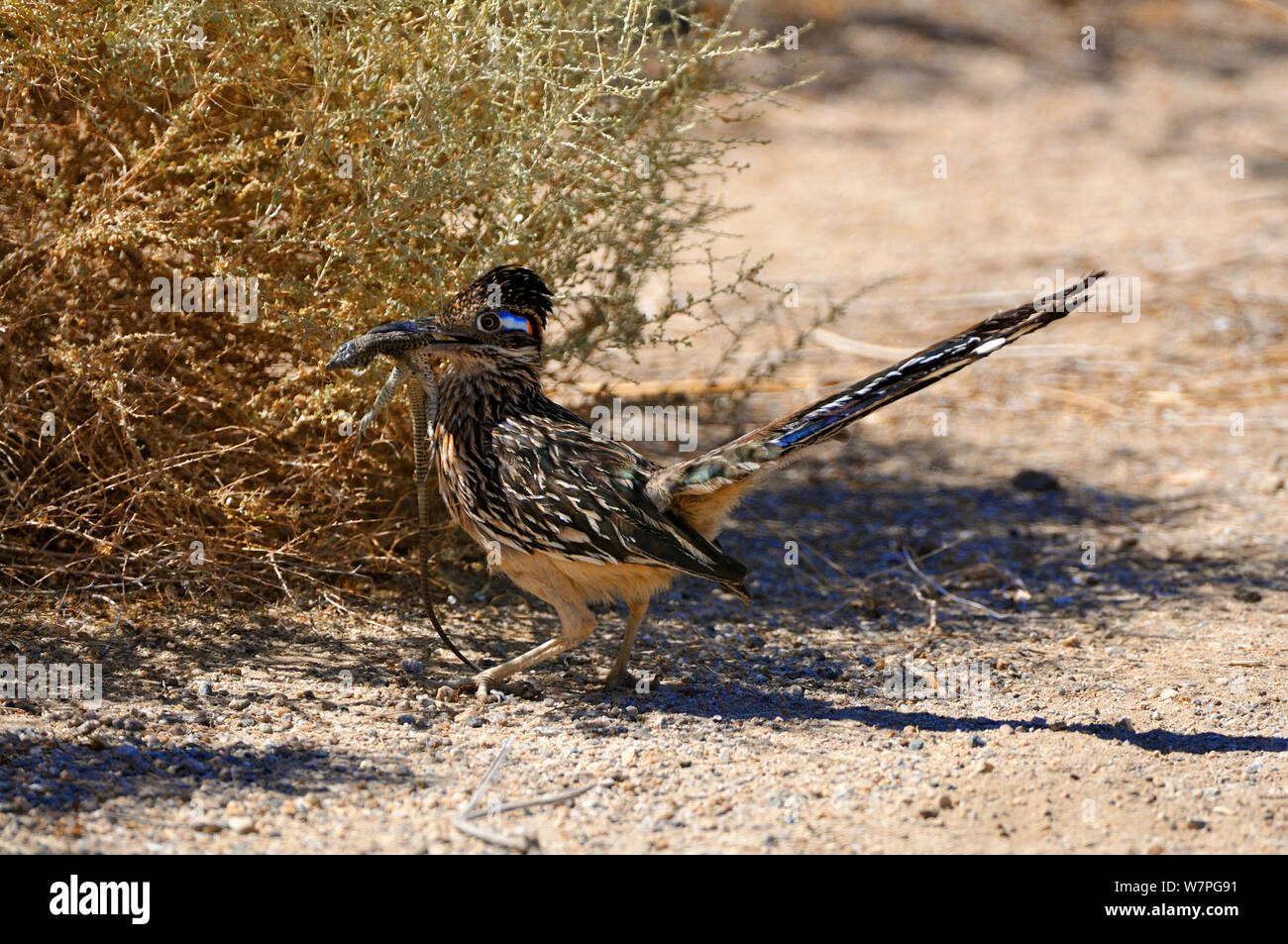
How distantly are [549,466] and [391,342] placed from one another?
0.68 m

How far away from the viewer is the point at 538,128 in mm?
4961

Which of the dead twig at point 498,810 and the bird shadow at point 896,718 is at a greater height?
the bird shadow at point 896,718

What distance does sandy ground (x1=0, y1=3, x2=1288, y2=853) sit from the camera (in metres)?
3.90

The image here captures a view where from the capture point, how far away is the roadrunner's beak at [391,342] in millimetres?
4465

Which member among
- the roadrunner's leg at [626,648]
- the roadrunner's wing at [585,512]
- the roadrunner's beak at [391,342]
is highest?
the roadrunner's beak at [391,342]

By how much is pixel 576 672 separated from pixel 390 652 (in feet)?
2.32

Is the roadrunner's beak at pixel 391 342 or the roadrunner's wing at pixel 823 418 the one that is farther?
the roadrunner's beak at pixel 391 342

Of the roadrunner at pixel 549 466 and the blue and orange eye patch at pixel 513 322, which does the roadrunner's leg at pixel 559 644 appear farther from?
the blue and orange eye patch at pixel 513 322

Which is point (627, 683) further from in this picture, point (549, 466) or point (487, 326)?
point (487, 326)

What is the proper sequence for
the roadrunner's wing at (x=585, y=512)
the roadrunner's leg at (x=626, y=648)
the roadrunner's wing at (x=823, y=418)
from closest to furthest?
the roadrunner's wing at (x=823, y=418)
the roadrunner's wing at (x=585, y=512)
the roadrunner's leg at (x=626, y=648)

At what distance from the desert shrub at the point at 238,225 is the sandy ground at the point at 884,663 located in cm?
43

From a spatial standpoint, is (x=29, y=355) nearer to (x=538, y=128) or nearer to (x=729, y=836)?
(x=538, y=128)

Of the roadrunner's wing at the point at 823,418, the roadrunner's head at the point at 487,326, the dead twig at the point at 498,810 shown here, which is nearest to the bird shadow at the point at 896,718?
the roadrunner's wing at the point at 823,418

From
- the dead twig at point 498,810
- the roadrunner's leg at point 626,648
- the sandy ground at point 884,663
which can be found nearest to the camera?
the dead twig at point 498,810
